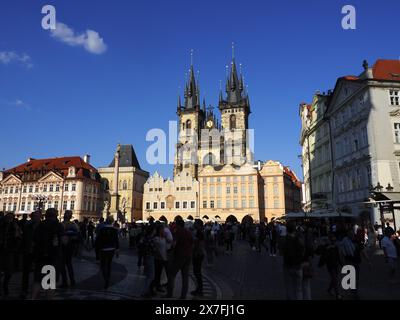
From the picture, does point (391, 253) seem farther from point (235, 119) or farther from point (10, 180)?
point (235, 119)

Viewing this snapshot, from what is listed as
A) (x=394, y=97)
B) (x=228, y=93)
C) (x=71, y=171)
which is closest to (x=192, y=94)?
(x=228, y=93)

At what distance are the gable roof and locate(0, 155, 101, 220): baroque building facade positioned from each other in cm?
1042

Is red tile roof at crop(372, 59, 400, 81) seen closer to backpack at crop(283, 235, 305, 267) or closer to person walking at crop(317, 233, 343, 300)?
person walking at crop(317, 233, 343, 300)

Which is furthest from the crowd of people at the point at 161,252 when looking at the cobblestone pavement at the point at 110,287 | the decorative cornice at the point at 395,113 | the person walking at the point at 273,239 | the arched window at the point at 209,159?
the arched window at the point at 209,159

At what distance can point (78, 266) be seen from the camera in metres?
14.0

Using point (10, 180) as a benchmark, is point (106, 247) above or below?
below

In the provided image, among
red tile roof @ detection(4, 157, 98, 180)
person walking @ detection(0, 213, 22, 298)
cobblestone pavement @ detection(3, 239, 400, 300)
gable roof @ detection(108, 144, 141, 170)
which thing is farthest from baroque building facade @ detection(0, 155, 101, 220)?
person walking @ detection(0, 213, 22, 298)

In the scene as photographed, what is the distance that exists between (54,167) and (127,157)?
18.6 m

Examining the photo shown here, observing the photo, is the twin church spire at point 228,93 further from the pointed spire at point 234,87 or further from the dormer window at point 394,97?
the dormer window at point 394,97

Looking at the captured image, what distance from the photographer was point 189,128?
96.8 m

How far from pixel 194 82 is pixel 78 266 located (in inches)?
3736
